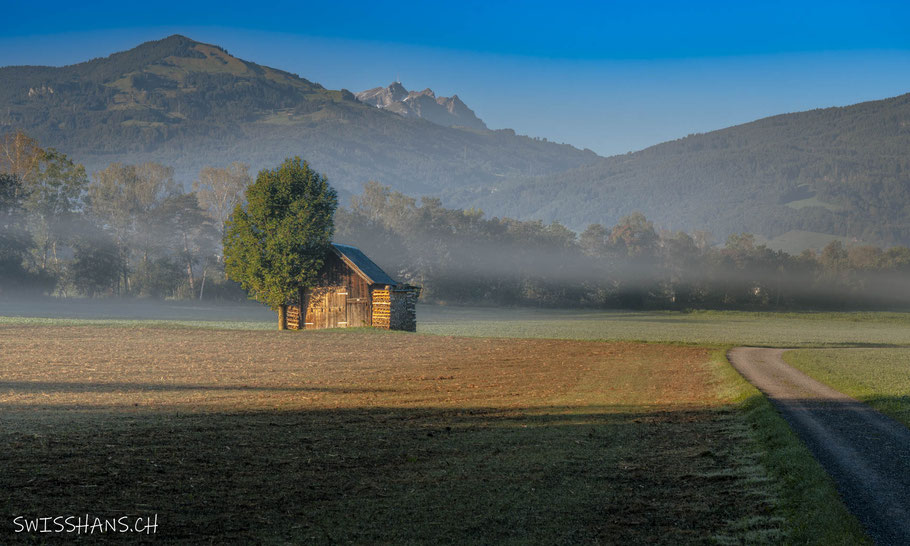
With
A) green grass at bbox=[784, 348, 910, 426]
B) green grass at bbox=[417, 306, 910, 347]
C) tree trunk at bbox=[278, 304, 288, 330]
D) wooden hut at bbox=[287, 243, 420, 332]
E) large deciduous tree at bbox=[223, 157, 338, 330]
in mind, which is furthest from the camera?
green grass at bbox=[417, 306, 910, 347]

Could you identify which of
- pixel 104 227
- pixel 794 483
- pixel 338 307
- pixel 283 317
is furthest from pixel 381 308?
pixel 104 227

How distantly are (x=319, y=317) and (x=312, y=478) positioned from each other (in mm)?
56704

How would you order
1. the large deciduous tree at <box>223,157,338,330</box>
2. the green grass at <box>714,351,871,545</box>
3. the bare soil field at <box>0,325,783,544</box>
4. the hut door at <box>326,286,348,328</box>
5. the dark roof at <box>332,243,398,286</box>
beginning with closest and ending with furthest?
the green grass at <box>714,351,871,545</box> → the bare soil field at <box>0,325,783,544</box> → the large deciduous tree at <box>223,157,338,330</box> → the dark roof at <box>332,243,398,286</box> → the hut door at <box>326,286,348,328</box>

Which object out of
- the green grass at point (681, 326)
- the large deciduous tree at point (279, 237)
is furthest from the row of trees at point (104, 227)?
the large deciduous tree at point (279, 237)

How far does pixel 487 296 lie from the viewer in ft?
461

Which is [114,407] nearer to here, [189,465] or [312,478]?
[189,465]

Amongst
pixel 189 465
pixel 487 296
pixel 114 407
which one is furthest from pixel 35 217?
pixel 189 465

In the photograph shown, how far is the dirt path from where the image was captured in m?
12.4

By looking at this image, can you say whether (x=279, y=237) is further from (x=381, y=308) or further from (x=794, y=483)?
(x=794, y=483)

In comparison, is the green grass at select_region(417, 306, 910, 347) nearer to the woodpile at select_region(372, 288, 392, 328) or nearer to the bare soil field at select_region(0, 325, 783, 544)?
the woodpile at select_region(372, 288, 392, 328)

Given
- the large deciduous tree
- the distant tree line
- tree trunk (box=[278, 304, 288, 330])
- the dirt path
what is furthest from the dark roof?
the distant tree line

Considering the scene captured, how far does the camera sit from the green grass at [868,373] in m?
25.8

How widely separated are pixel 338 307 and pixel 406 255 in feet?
241

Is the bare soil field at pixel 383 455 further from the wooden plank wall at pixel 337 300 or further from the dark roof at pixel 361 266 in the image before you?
the wooden plank wall at pixel 337 300
